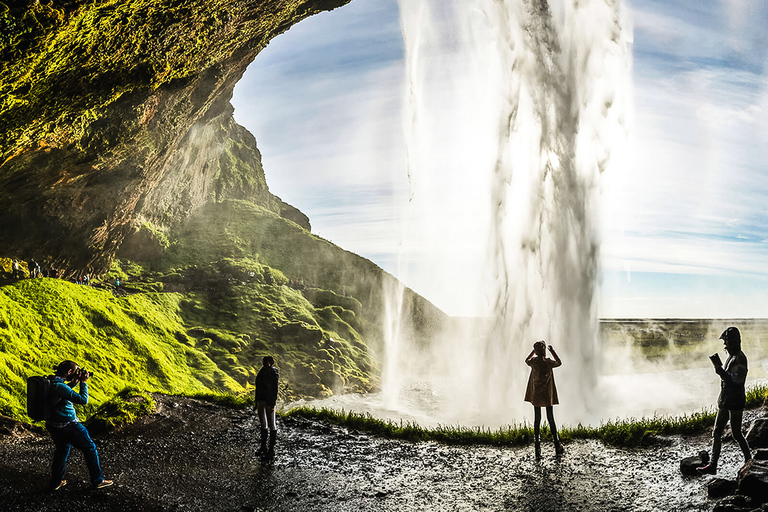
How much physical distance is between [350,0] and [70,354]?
61.2 feet

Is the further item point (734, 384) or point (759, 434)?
point (759, 434)

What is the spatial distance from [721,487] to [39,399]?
1070 cm

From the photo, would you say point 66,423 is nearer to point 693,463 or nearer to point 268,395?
point 268,395

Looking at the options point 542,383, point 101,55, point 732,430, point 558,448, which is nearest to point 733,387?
point 732,430

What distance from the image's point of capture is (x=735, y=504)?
21.1 feet

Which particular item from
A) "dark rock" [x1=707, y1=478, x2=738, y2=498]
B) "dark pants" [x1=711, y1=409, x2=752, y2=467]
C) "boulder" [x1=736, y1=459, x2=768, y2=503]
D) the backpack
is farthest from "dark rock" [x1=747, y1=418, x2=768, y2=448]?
the backpack

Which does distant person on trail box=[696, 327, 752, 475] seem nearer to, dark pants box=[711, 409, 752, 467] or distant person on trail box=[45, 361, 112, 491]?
dark pants box=[711, 409, 752, 467]

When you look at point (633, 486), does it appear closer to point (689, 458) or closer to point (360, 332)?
point (689, 458)

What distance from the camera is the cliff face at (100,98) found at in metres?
10.7

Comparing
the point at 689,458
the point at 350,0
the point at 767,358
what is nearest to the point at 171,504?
the point at 689,458

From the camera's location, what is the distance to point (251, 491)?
8.31 meters

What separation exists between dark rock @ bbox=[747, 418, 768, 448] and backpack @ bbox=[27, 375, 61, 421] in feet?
40.7

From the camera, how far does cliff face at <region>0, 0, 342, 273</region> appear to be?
10688mm

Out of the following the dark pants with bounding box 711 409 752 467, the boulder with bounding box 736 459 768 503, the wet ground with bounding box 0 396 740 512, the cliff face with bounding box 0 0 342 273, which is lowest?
the wet ground with bounding box 0 396 740 512
